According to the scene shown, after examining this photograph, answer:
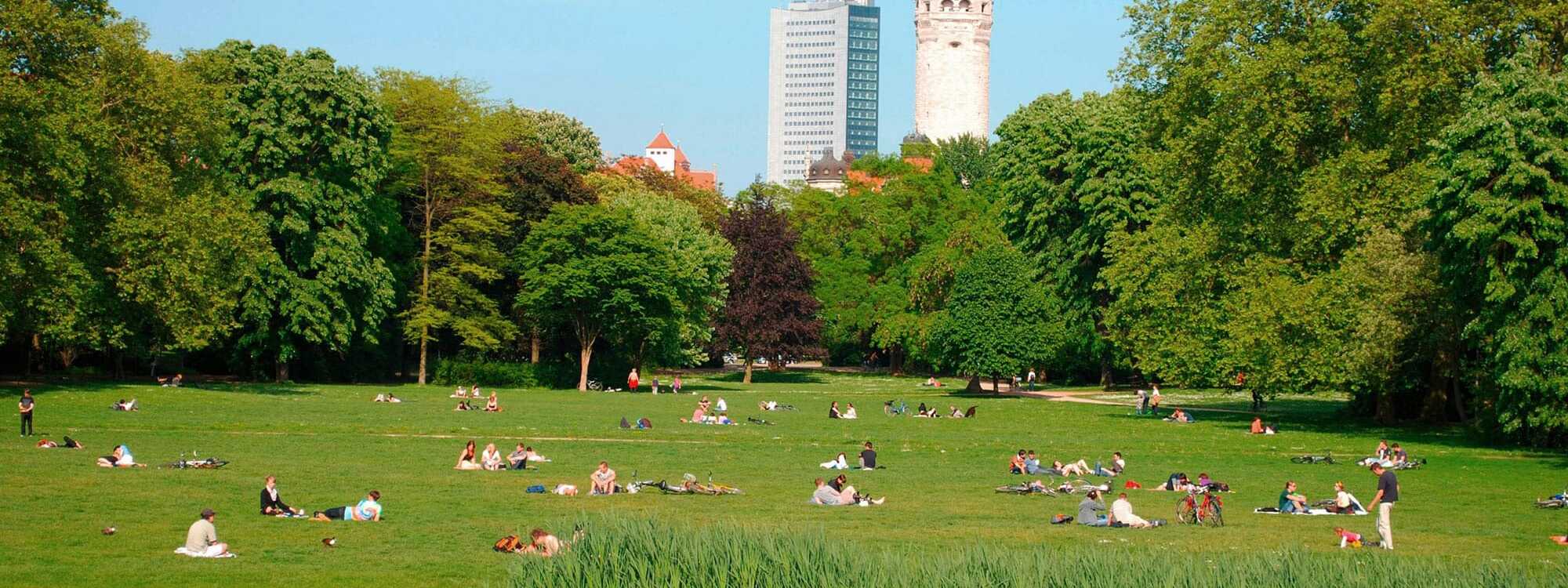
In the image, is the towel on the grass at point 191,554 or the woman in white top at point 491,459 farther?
the woman in white top at point 491,459

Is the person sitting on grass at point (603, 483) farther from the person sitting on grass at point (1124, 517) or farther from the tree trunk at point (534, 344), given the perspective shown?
the tree trunk at point (534, 344)

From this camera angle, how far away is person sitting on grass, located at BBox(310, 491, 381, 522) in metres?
23.4

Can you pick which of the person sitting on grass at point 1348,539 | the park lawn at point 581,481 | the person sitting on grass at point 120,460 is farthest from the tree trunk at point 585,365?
the person sitting on grass at point 1348,539

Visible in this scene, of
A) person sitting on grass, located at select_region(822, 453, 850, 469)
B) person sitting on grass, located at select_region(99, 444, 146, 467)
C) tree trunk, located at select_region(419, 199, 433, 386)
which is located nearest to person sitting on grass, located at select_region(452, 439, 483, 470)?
person sitting on grass, located at select_region(99, 444, 146, 467)

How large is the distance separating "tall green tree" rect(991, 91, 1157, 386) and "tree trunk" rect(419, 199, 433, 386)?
28628 millimetres

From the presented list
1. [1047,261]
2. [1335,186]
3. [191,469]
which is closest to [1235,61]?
[1335,186]

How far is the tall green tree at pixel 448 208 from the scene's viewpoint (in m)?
70.9

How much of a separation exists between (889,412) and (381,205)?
2628 centimetres

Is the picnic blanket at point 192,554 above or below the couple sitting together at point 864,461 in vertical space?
below

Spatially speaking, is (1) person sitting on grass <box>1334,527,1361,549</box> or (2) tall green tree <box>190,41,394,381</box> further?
(2) tall green tree <box>190,41,394,381</box>

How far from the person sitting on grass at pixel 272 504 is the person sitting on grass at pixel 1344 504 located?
17057mm

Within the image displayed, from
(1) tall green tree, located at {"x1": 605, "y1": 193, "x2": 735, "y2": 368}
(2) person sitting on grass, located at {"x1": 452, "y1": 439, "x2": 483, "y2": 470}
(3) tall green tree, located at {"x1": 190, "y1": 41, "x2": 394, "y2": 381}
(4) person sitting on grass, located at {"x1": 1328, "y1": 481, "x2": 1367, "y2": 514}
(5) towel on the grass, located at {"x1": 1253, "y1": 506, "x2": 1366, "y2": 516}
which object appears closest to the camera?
(5) towel on the grass, located at {"x1": 1253, "y1": 506, "x2": 1366, "y2": 516}

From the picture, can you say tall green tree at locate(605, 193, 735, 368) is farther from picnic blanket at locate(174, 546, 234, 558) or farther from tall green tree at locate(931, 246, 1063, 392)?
picnic blanket at locate(174, 546, 234, 558)

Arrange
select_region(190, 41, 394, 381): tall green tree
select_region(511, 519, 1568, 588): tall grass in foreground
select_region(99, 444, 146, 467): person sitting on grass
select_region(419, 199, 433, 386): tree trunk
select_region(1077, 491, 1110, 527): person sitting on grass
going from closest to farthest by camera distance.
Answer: select_region(511, 519, 1568, 588): tall grass in foreground
select_region(1077, 491, 1110, 527): person sitting on grass
select_region(99, 444, 146, 467): person sitting on grass
select_region(190, 41, 394, 381): tall green tree
select_region(419, 199, 433, 386): tree trunk
